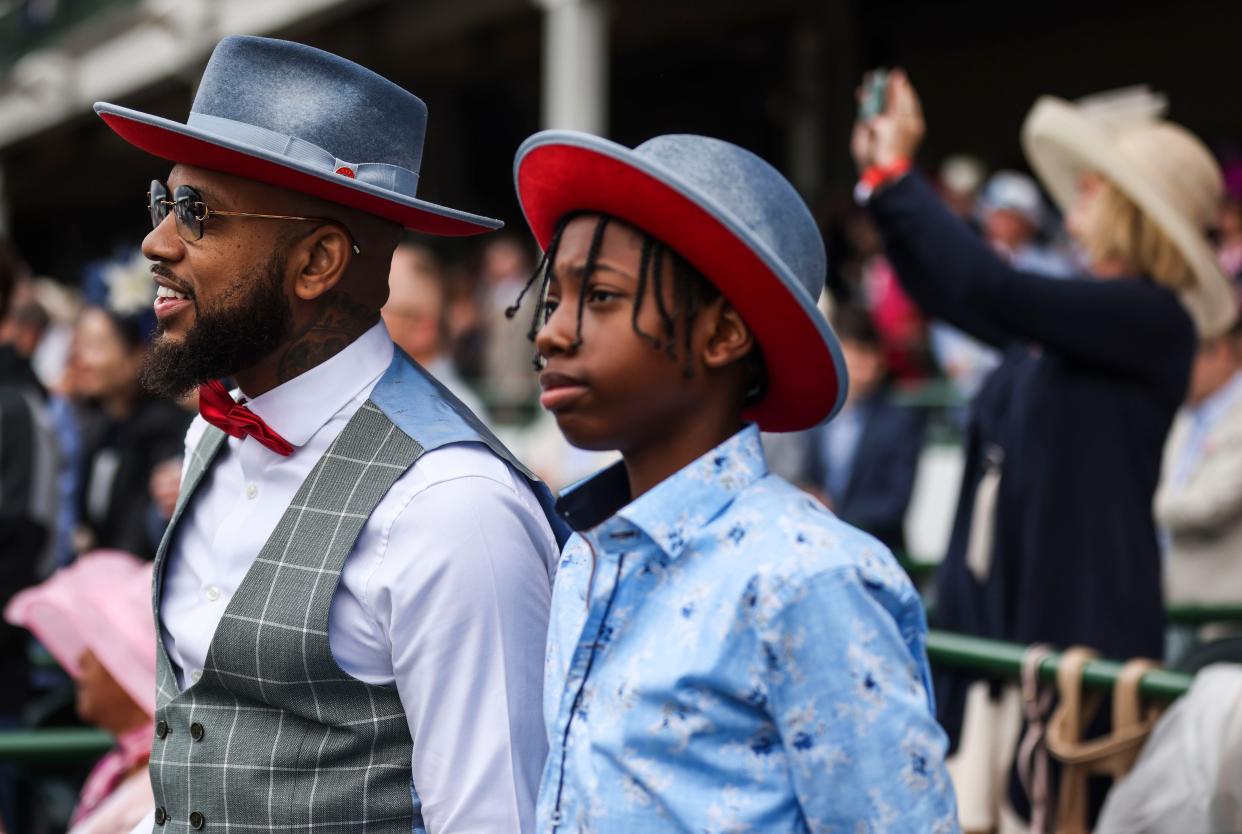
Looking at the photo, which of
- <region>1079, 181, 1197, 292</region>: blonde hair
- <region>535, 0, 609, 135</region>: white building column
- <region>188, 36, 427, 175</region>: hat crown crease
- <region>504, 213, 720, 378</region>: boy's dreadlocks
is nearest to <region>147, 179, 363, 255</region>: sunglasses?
<region>188, 36, 427, 175</region>: hat crown crease

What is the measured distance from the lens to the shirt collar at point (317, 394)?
7.93ft

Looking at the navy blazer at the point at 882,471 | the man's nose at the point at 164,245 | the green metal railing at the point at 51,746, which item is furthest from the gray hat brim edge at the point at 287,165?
the navy blazer at the point at 882,471

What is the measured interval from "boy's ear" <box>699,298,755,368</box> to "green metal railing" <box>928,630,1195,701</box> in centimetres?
156

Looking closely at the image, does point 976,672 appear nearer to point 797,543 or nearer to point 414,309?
point 797,543

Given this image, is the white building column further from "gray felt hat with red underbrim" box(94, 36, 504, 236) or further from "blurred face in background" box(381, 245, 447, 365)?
"gray felt hat with red underbrim" box(94, 36, 504, 236)

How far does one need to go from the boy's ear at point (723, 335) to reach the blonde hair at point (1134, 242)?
6.93 feet

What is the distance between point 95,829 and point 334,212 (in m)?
1.82

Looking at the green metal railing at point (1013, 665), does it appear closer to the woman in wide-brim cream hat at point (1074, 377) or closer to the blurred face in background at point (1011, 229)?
the woman in wide-brim cream hat at point (1074, 377)

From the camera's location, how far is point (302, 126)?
239 cm

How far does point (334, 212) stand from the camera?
2.42 meters

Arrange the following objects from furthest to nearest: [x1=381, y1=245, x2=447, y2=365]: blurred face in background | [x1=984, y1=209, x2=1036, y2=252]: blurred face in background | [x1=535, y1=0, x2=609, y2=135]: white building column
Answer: [x1=535, y1=0, x2=609, y2=135]: white building column
[x1=984, y1=209, x2=1036, y2=252]: blurred face in background
[x1=381, y1=245, x2=447, y2=365]: blurred face in background

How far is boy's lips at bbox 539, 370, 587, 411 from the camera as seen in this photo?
2127 millimetres

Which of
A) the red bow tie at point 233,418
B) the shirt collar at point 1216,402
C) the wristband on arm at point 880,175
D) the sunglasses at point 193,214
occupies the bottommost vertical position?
the shirt collar at point 1216,402

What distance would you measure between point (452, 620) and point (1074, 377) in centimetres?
219
